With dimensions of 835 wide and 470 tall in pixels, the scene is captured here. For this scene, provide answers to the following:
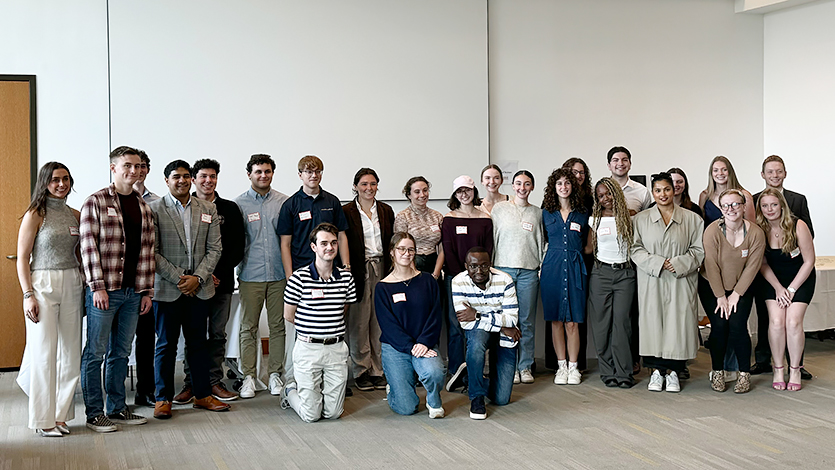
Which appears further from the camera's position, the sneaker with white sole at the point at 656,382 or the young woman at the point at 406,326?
the sneaker with white sole at the point at 656,382

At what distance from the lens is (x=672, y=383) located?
505 centimetres

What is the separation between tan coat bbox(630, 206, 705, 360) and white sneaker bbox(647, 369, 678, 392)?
15cm

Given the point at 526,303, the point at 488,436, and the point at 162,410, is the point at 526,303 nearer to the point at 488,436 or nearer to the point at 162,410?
the point at 488,436

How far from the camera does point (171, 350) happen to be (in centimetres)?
456

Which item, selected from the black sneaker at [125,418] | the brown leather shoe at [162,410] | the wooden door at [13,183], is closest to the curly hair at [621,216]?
the brown leather shoe at [162,410]

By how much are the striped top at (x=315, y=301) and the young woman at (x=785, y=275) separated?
2.95 meters

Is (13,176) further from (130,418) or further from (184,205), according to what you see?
(130,418)

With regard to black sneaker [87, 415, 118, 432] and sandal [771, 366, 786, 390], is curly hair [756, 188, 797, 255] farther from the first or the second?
black sneaker [87, 415, 118, 432]

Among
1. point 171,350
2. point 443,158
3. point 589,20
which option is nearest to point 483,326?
point 171,350

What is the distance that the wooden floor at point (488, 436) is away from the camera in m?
3.65

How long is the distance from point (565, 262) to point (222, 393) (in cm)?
250

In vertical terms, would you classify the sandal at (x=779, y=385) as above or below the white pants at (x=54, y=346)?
below

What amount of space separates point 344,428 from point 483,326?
1.04m

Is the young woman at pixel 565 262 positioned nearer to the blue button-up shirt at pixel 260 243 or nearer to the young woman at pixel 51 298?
the blue button-up shirt at pixel 260 243
